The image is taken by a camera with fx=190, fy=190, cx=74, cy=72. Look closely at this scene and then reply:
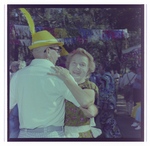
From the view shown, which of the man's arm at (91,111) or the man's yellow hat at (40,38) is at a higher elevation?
the man's yellow hat at (40,38)

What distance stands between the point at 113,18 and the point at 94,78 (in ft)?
4.33

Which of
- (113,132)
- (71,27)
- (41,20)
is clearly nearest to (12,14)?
(41,20)

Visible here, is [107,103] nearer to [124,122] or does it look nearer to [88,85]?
[124,122]

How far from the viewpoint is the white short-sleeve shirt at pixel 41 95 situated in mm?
2916

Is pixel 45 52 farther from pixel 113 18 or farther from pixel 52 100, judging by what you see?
pixel 113 18

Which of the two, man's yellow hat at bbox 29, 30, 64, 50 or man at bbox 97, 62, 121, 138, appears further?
man at bbox 97, 62, 121, 138

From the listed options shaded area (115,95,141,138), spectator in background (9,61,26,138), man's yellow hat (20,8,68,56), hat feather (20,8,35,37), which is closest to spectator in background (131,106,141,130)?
shaded area (115,95,141,138)

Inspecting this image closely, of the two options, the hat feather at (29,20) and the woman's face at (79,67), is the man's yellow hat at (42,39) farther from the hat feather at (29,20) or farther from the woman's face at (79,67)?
the woman's face at (79,67)

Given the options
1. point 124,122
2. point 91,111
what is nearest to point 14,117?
point 91,111

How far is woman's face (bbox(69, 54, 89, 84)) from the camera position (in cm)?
346

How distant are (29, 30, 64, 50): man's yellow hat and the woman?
431 mm

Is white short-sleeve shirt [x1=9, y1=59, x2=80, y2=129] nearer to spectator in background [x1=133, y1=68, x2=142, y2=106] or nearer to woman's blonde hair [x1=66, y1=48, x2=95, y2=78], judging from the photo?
woman's blonde hair [x1=66, y1=48, x2=95, y2=78]

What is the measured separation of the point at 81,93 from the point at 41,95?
2.04 ft

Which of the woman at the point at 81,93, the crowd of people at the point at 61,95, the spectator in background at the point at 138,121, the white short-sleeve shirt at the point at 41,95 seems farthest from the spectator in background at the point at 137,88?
the white short-sleeve shirt at the point at 41,95
